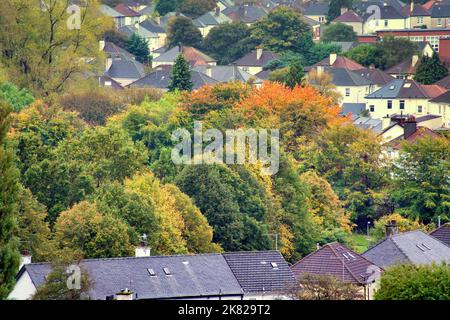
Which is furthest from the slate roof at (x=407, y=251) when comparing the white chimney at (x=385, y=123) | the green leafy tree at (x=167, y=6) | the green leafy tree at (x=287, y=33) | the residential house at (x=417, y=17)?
the green leafy tree at (x=167, y=6)

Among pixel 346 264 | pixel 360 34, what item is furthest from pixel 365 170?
pixel 360 34

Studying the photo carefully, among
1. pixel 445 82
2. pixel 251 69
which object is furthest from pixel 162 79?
pixel 445 82

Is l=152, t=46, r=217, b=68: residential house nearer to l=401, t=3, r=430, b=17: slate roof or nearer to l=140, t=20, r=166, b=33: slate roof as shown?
l=140, t=20, r=166, b=33: slate roof

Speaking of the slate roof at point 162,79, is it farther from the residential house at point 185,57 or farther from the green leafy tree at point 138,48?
the green leafy tree at point 138,48

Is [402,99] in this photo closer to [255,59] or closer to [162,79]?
[162,79]

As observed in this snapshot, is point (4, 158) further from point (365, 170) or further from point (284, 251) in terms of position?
point (365, 170)
